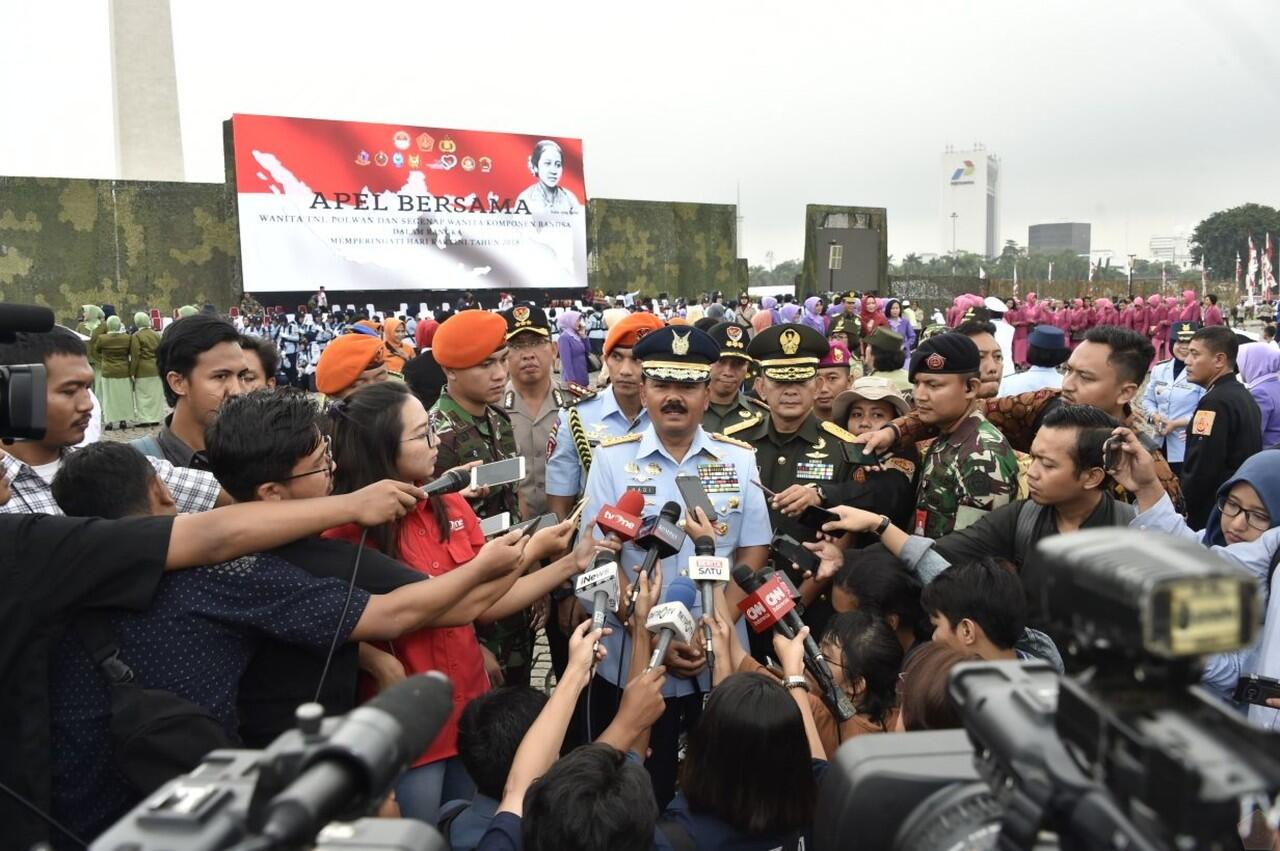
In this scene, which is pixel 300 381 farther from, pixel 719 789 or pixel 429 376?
pixel 719 789

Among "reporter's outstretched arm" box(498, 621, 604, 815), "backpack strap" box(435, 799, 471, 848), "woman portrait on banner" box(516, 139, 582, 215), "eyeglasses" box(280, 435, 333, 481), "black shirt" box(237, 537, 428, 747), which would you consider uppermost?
"woman portrait on banner" box(516, 139, 582, 215)

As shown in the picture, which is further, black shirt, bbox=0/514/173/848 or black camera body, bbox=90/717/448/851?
black shirt, bbox=0/514/173/848

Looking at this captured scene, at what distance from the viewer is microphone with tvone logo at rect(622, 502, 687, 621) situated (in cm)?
264

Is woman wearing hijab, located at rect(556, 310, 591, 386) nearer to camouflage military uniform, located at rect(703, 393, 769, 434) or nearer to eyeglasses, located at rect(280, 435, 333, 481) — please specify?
camouflage military uniform, located at rect(703, 393, 769, 434)

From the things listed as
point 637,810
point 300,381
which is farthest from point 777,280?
point 637,810

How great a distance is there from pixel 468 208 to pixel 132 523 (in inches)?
950

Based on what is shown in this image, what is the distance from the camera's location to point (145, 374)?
13914mm

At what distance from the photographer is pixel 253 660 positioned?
208cm

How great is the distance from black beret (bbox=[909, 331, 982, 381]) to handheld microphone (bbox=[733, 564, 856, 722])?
1361 millimetres

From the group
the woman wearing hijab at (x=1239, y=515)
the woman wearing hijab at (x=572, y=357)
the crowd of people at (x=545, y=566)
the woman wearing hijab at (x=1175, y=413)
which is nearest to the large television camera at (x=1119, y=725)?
the crowd of people at (x=545, y=566)

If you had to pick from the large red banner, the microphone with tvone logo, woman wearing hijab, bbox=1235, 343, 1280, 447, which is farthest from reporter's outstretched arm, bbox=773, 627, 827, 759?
the large red banner

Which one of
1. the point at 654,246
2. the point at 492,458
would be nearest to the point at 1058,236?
the point at 654,246

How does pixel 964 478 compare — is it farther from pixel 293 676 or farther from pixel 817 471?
pixel 293 676

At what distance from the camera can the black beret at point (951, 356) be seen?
352 cm
